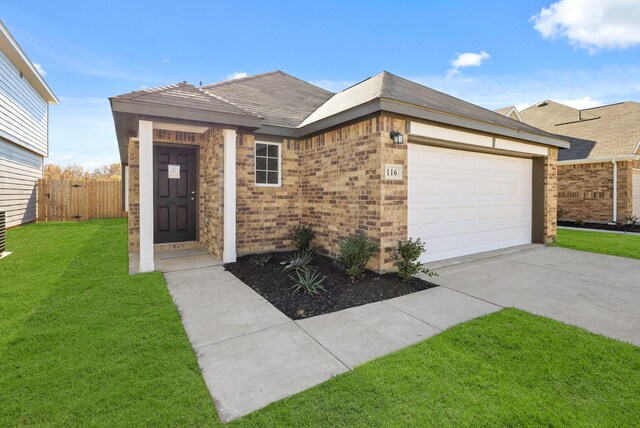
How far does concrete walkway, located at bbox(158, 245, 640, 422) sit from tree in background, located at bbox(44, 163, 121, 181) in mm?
29965

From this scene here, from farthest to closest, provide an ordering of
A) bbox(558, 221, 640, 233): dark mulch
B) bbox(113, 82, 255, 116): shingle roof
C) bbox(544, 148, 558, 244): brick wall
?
1. bbox(558, 221, 640, 233): dark mulch
2. bbox(544, 148, 558, 244): brick wall
3. bbox(113, 82, 255, 116): shingle roof

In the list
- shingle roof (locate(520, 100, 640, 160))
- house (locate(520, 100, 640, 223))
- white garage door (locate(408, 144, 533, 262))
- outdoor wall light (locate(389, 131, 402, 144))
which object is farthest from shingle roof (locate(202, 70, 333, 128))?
shingle roof (locate(520, 100, 640, 160))

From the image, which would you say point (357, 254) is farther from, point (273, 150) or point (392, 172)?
point (273, 150)

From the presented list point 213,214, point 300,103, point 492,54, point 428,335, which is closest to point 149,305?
point 213,214

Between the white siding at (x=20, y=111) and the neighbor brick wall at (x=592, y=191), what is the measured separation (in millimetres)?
A: 21696

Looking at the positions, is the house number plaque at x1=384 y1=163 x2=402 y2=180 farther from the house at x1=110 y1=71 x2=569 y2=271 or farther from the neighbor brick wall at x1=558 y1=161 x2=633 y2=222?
the neighbor brick wall at x1=558 y1=161 x2=633 y2=222

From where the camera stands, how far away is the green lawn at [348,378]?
6.73 ft

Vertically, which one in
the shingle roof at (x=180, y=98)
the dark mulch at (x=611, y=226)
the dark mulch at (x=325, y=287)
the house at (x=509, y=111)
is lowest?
the dark mulch at (x=325, y=287)

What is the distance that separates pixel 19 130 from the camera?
1185 cm

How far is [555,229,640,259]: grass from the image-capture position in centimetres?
748

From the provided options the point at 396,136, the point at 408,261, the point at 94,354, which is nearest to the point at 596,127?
the point at 396,136

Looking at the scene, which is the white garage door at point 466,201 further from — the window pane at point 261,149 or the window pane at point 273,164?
the window pane at point 261,149

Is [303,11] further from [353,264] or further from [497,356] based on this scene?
[497,356]

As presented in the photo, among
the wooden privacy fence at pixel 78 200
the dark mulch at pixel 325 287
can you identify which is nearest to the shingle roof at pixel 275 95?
the dark mulch at pixel 325 287
